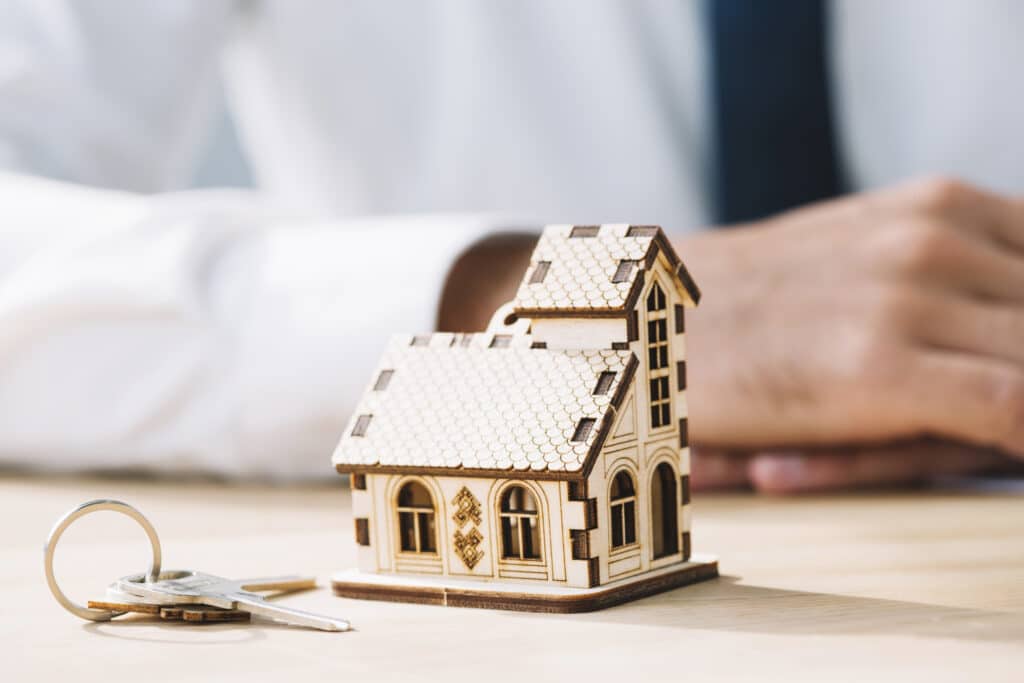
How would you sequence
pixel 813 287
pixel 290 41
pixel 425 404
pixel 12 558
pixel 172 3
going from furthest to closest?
pixel 290 41 < pixel 172 3 < pixel 813 287 < pixel 12 558 < pixel 425 404

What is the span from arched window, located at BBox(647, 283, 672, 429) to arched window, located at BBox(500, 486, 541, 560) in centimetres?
7

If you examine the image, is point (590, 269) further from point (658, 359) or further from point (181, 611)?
point (181, 611)

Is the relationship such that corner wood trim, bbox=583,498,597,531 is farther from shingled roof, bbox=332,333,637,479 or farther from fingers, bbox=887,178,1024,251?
fingers, bbox=887,178,1024,251

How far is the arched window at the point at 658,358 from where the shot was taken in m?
0.58

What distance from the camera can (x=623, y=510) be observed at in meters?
0.57

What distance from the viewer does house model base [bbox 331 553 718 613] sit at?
0.54m

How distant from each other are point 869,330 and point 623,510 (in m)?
0.35

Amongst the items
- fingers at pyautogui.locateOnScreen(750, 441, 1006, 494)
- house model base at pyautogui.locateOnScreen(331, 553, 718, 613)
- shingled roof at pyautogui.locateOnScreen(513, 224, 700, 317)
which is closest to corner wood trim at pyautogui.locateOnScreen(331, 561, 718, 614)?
house model base at pyautogui.locateOnScreen(331, 553, 718, 613)

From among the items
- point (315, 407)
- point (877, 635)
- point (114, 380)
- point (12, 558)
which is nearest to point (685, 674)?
point (877, 635)

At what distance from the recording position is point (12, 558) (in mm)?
693

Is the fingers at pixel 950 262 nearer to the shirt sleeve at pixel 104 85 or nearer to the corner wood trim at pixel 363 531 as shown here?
the corner wood trim at pixel 363 531

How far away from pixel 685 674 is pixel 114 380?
0.66m

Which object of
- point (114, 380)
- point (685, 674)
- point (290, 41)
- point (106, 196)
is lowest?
point (685, 674)

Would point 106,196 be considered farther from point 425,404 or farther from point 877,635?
point 877,635
